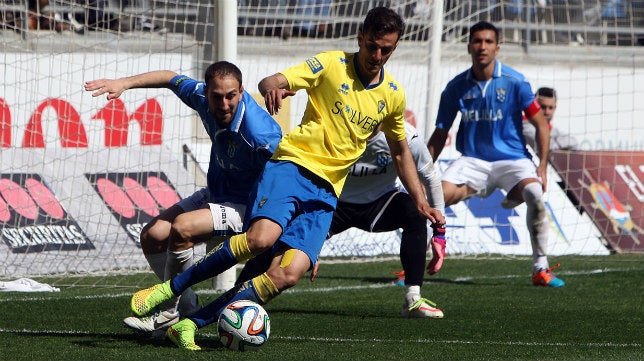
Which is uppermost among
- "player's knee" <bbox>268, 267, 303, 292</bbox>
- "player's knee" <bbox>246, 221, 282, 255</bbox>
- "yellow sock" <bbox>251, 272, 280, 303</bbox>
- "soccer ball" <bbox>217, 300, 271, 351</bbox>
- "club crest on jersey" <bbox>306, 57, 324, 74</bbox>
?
"club crest on jersey" <bbox>306, 57, 324, 74</bbox>

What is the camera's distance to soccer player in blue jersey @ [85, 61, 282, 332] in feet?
21.2

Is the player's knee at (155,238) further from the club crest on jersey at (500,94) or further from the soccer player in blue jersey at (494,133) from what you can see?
the club crest on jersey at (500,94)

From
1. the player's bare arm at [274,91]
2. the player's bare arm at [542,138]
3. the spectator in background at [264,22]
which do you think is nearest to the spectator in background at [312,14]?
the spectator in background at [264,22]

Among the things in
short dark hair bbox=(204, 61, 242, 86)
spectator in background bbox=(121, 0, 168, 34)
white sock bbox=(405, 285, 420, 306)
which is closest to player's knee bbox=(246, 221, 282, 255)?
short dark hair bbox=(204, 61, 242, 86)

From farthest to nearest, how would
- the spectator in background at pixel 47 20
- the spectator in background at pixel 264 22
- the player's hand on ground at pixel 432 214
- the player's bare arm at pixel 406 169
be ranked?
the spectator in background at pixel 264 22 < the spectator in background at pixel 47 20 < the player's bare arm at pixel 406 169 < the player's hand on ground at pixel 432 214

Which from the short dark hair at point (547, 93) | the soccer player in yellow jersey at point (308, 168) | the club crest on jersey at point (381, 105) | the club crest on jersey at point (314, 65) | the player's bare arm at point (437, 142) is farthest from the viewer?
the short dark hair at point (547, 93)

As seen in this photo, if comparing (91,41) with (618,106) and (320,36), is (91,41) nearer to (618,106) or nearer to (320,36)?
(320,36)

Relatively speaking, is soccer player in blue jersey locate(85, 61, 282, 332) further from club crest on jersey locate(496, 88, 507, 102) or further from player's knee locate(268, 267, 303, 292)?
club crest on jersey locate(496, 88, 507, 102)

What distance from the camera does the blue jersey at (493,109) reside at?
34.0 ft

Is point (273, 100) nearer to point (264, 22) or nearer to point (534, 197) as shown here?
point (534, 197)

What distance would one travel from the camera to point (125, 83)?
6516 mm

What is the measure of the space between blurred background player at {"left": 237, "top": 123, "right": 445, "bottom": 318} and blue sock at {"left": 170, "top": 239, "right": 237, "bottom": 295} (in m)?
2.04

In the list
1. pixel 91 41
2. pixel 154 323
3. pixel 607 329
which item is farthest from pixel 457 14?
pixel 154 323

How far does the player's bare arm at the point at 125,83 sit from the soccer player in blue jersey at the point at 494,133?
12.6 ft
